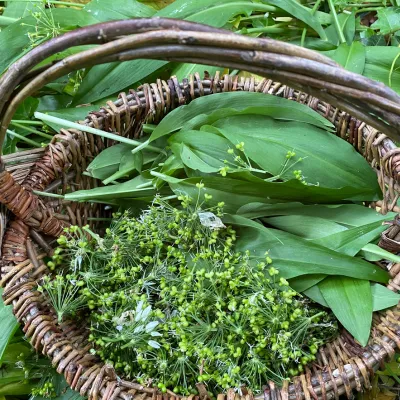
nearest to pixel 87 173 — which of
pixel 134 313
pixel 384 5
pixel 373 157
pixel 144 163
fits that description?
pixel 144 163

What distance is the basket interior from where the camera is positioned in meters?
0.65

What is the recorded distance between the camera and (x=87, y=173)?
2.82 feet

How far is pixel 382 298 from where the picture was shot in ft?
2.33

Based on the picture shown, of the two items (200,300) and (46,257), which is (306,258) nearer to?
(200,300)

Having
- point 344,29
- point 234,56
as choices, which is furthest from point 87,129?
point 344,29

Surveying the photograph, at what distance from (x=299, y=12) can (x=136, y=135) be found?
1.43 feet

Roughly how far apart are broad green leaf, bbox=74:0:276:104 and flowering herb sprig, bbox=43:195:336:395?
326mm

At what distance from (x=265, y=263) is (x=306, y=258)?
7cm

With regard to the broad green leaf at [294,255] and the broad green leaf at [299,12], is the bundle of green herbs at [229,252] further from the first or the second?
the broad green leaf at [299,12]

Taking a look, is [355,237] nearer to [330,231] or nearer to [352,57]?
[330,231]

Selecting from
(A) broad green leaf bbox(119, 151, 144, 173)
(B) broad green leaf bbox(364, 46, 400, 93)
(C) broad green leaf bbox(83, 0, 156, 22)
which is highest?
(C) broad green leaf bbox(83, 0, 156, 22)

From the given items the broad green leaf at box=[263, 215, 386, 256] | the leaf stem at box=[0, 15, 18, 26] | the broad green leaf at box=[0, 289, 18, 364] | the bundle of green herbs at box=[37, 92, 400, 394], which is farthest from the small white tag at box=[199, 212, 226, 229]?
→ the leaf stem at box=[0, 15, 18, 26]

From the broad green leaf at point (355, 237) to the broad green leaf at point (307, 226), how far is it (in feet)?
0.07

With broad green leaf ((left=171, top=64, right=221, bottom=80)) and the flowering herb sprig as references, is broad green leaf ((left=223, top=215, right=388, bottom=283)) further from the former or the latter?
broad green leaf ((left=171, top=64, right=221, bottom=80))
